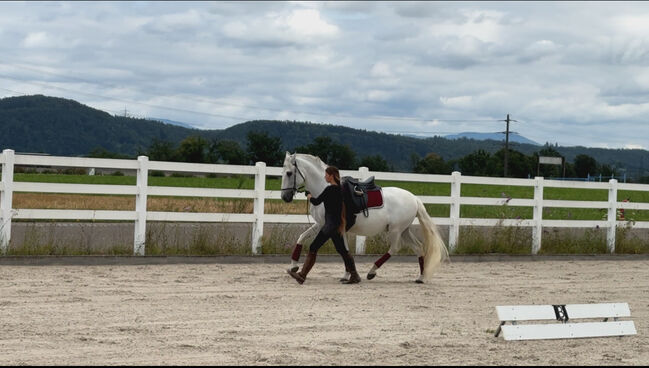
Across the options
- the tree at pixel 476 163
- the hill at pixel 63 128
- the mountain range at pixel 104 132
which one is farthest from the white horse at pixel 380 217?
the hill at pixel 63 128

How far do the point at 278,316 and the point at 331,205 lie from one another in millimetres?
3296

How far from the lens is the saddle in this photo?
13.1 meters

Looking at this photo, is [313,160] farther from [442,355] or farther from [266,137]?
[266,137]

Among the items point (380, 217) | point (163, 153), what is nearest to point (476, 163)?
point (163, 153)

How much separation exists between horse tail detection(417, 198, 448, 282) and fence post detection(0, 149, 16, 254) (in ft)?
20.5

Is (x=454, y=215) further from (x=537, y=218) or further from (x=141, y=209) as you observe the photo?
(x=141, y=209)

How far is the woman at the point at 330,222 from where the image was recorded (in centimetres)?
1259

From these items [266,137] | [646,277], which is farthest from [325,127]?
[646,277]

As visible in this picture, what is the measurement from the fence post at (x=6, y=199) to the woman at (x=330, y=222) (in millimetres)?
4449

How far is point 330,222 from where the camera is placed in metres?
12.6

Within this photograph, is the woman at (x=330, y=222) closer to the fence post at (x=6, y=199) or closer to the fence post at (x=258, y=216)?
the fence post at (x=258, y=216)

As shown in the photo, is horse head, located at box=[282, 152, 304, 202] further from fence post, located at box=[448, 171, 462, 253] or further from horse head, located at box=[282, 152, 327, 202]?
fence post, located at box=[448, 171, 462, 253]

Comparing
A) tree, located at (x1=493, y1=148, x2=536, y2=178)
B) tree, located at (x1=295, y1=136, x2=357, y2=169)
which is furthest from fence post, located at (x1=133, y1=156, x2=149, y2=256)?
tree, located at (x1=493, y1=148, x2=536, y2=178)

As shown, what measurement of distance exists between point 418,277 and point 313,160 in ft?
8.47
